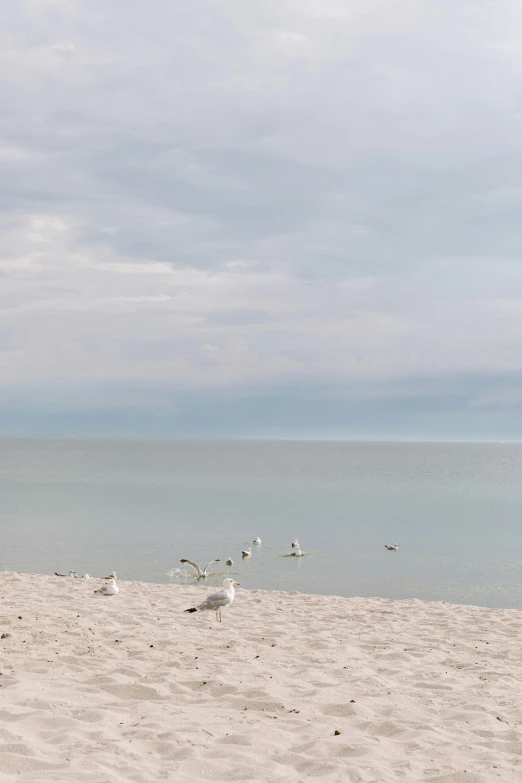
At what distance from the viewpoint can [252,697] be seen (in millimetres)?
7684

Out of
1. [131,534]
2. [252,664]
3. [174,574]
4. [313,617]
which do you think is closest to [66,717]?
[252,664]

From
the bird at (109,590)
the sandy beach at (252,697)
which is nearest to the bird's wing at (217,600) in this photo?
the sandy beach at (252,697)

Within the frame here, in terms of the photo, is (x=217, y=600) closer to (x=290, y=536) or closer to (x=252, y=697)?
(x=252, y=697)

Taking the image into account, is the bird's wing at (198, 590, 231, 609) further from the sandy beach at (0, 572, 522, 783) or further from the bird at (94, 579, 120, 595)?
the bird at (94, 579, 120, 595)

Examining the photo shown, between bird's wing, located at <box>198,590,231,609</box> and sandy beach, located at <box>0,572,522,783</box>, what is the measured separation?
0.24 metres

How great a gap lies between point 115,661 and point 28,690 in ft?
5.91

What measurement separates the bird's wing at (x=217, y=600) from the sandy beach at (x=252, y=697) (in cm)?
24

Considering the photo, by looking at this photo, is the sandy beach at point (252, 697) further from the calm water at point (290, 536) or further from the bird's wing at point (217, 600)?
the calm water at point (290, 536)

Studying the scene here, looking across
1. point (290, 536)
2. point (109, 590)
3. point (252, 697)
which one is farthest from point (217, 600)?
point (290, 536)

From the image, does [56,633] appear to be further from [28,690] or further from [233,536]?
[233,536]

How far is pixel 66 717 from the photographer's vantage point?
21.4ft

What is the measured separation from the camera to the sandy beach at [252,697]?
578 centimetres

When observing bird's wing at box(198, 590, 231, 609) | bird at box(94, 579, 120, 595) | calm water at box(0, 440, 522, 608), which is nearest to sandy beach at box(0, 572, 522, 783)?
bird's wing at box(198, 590, 231, 609)

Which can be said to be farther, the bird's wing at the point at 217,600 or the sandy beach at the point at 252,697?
the bird's wing at the point at 217,600
